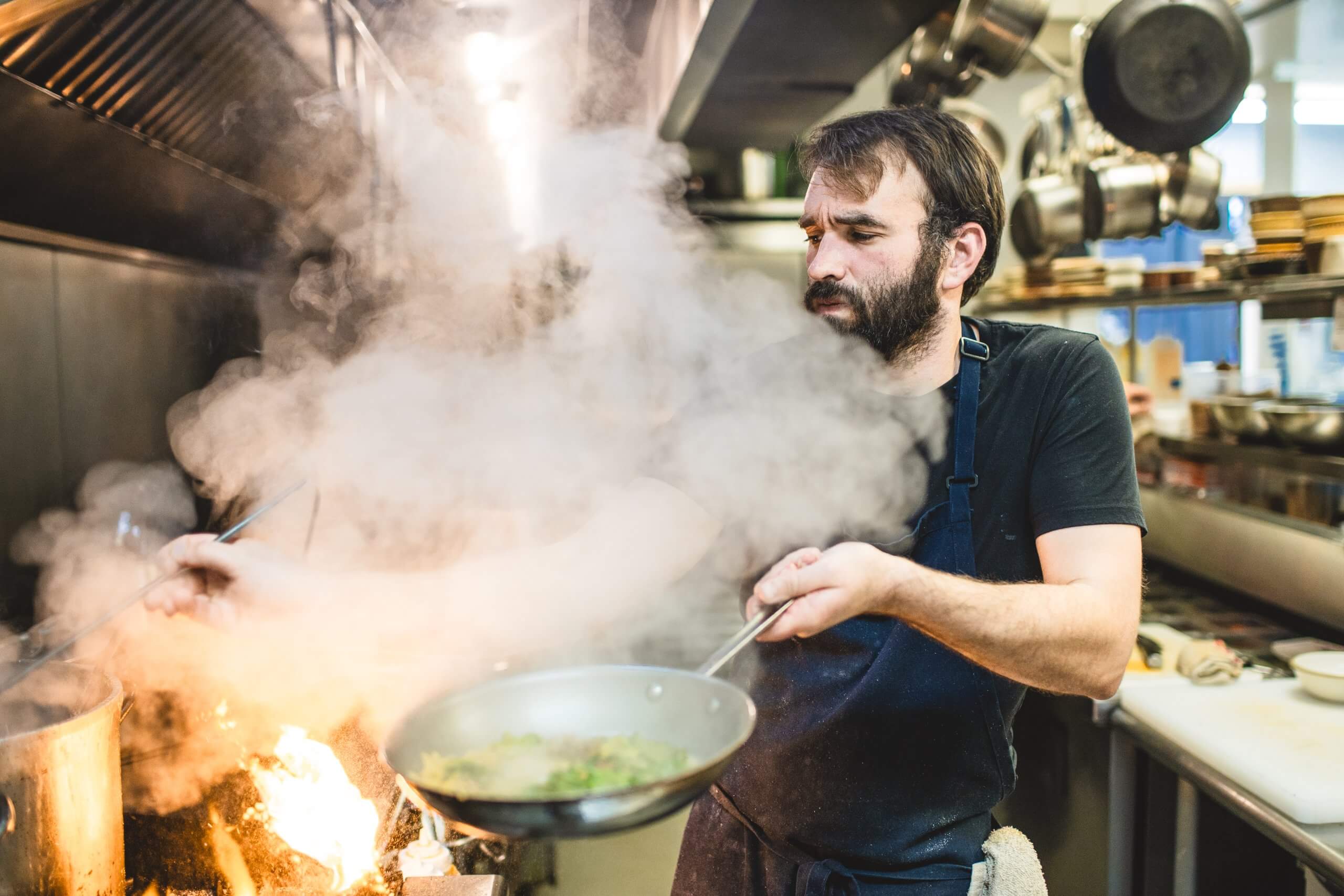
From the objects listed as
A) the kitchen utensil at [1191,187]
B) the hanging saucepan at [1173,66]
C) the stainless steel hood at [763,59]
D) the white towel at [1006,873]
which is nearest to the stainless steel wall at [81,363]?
the stainless steel hood at [763,59]

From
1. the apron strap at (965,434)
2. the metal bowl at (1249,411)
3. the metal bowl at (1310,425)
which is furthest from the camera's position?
the metal bowl at (1249,411)

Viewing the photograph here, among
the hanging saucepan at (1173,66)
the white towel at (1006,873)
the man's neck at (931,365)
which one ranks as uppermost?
the hanging saucepan at (1173,66)

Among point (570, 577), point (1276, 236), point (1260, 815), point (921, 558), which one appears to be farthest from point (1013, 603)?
point (1276, 236)

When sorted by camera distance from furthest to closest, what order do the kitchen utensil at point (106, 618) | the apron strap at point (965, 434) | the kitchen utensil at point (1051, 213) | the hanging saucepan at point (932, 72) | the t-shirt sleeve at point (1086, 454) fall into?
the kitchen utensil at point (1051, 213), the hanging saucepan at point (932, 72), the apron strap at point (965, 434), the t-shirt sleeve at point (1086, 454), the kitchen utensil at point (106, 618)

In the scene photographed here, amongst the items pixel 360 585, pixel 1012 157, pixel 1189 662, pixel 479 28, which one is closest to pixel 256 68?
pixel 479 28

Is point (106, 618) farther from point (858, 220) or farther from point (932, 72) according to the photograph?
point (932, 72)

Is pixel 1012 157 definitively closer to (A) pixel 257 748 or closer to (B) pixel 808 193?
(B) pixel 808 193

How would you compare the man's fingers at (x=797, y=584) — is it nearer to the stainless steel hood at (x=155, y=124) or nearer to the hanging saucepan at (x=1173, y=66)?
the stainless steel hood at (x=155, y=124)

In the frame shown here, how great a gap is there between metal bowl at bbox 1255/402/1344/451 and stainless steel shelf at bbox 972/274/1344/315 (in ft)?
1.12

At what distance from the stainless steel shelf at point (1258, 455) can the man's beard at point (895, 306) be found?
1603 mm

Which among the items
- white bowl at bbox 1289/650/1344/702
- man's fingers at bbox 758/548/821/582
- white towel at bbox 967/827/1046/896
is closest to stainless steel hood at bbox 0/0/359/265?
man's fingers at bbox 758/548/821/582

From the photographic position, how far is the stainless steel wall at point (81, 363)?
210 cm

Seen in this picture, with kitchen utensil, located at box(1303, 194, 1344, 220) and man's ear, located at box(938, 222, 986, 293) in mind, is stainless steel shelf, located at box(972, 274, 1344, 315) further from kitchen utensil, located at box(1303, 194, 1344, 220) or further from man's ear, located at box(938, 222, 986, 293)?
man's ear, located at box(938, 222, 986, 293)

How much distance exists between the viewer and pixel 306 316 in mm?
3414
